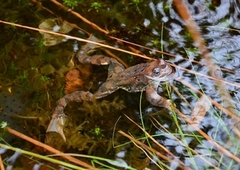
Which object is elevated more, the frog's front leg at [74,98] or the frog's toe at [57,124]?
the frog's front leg at [74,98]

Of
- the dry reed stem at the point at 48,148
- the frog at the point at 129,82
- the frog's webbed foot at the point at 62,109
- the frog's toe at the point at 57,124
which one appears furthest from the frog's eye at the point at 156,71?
the dry reed stem at the point at 48,148

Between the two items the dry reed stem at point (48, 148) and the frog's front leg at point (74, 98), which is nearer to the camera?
the dry reed stem at point (48, 148)

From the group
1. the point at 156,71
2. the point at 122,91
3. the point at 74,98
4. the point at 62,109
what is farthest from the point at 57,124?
the point at 156,71

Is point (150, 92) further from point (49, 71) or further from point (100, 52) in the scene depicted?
point (49, 71)

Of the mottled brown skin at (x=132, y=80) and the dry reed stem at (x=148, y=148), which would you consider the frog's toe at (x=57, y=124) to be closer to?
the mottled brown skin at (x=132, y=80)

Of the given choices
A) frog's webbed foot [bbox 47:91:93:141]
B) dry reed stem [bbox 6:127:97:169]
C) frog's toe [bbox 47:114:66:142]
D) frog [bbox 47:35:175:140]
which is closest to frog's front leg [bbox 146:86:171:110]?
frog [bbox 47:35:175:140]

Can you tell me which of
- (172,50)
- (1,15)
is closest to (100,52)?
(172,50)

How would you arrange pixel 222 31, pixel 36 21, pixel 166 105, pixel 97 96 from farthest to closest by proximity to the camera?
pixel 36 21, pixel 222 31, pixel 97 96, pixel 166 105

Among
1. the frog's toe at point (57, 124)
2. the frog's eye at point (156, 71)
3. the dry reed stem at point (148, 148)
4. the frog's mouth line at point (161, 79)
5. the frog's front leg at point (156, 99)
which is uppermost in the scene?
the frog's eye at point (156, 71)
